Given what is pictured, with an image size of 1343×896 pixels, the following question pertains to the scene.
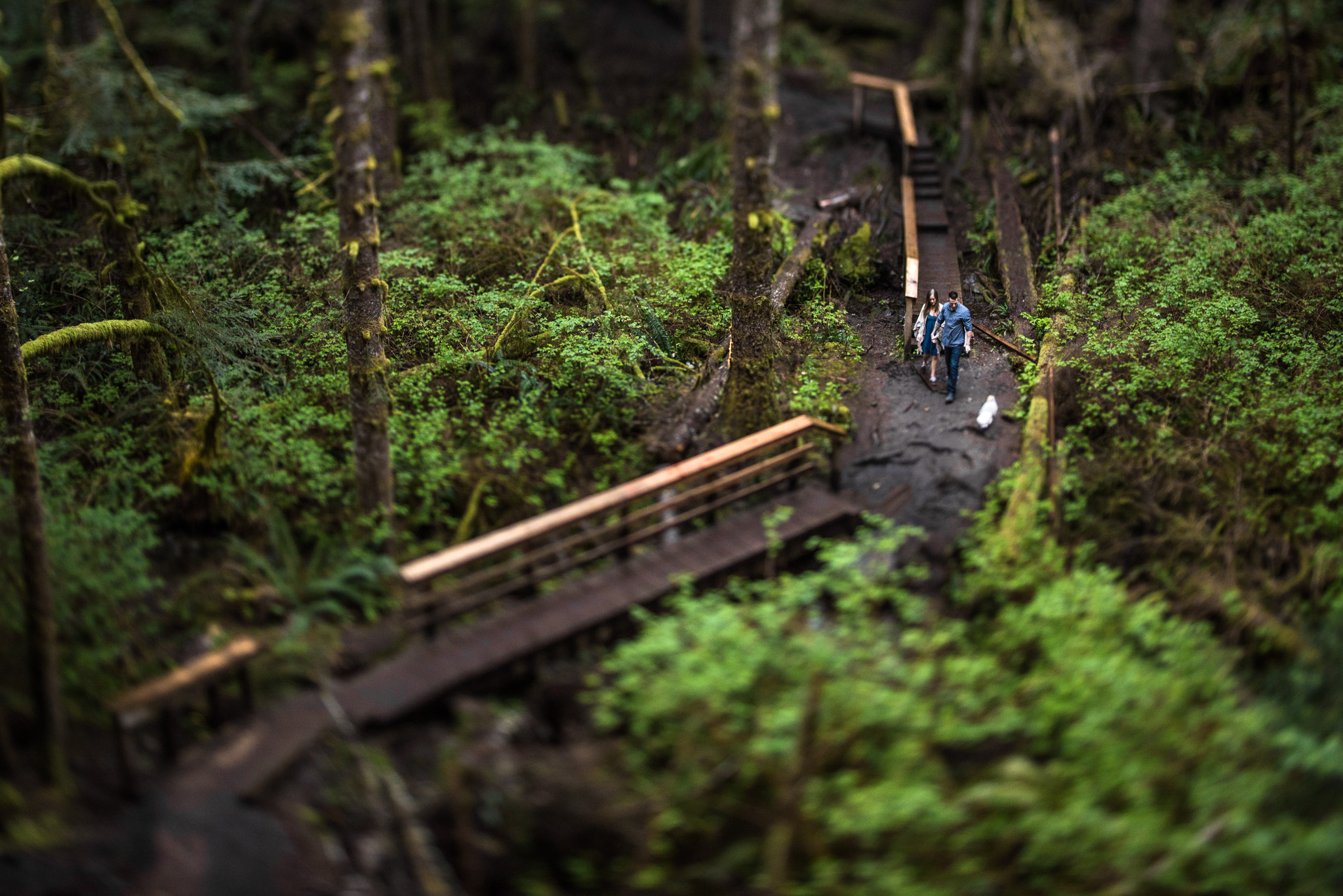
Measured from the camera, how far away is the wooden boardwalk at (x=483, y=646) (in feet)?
21.8

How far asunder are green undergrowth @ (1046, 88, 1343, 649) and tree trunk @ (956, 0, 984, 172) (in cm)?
381

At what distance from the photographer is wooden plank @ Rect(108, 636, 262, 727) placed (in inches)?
253

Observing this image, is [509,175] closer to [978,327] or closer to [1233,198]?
[978,327]

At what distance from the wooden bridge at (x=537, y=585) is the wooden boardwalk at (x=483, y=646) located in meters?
0.01

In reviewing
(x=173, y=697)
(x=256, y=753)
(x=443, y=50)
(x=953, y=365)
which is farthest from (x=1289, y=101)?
(x=173, y=697)

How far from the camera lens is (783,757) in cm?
627

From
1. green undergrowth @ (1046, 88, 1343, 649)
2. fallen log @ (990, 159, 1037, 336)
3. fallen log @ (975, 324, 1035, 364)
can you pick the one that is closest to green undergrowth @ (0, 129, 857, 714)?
fallen log @ (975, 324, 1035, 364)

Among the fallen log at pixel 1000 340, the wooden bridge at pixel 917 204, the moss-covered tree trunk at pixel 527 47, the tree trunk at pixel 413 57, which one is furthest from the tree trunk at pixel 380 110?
the fallen log at pixel 1000 340

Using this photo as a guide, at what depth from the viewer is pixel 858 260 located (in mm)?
14000

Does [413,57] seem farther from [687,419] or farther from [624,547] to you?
[624,547]

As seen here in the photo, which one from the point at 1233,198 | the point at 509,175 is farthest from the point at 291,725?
the point at 1233,198

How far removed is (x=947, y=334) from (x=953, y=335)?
0.27ft

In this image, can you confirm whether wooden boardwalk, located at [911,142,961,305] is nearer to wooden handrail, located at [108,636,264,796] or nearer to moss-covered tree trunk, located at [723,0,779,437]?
moss-covered tree trunk, located at [723,0,779,437]

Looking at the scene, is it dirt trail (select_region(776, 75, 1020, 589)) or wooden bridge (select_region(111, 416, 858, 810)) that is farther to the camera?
dirt trail (select_region(776, 75, 1020, 589))
